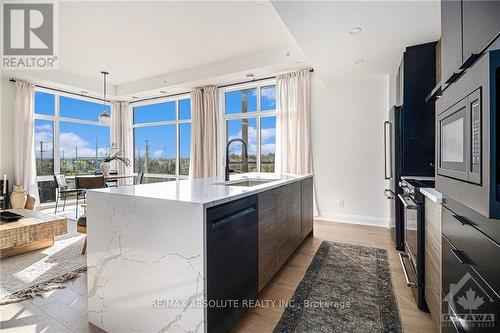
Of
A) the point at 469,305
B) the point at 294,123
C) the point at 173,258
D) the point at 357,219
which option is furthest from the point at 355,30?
the point at 357,219

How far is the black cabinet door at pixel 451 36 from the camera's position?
1070 millimetres

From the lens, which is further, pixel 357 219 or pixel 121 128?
pixel 121 128

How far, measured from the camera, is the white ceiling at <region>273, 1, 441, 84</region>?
2238 millimetres

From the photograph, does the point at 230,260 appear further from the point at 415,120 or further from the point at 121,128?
the point at 121,128

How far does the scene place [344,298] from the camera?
1.99 metres

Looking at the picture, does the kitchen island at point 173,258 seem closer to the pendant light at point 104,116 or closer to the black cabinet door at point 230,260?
the black cabinet door at point 230,260

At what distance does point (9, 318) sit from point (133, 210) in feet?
4.42

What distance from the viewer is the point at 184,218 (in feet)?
4.24

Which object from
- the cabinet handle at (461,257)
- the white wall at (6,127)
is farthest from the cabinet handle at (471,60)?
the white wall at (6,127)

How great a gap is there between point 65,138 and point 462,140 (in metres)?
7.79

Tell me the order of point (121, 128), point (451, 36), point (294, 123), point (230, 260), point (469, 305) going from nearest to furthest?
point (469, 305) → point (451, 36) → point (230, 260) → point (294, 123) → point (121, 128)

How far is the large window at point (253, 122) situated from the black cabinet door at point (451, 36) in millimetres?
4027

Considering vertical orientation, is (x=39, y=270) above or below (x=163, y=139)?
below

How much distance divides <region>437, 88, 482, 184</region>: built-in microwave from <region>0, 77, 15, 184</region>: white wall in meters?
7.23
